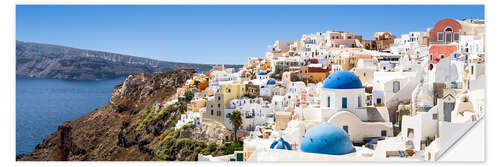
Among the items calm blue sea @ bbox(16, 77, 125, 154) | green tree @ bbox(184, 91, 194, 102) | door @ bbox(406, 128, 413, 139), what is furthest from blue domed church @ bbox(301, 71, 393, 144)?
green tree @ bbox(184, 91, 194, 102)

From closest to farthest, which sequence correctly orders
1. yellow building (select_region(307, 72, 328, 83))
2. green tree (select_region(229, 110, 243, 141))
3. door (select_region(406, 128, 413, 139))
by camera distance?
1. door (select_region(406, 128, 413, 139))
2. green tree (select_region(229, 110, 243, 141))
3. yellow building (select_region(307, 72, 328, 83))

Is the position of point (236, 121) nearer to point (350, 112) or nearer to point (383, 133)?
point (350, 112)

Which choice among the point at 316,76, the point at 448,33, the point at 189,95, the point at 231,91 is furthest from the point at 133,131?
the point at 448,33

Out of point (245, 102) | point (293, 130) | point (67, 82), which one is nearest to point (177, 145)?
Answer: point (245, 102)

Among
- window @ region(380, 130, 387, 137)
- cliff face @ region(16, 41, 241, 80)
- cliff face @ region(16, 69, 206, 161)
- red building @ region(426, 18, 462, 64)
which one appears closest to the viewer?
window @ region(380, 130, 387, 137)

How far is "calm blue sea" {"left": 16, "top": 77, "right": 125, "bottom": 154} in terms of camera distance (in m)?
13.9

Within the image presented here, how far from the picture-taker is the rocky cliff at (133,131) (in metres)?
17.5

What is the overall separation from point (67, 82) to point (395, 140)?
14.4 meters

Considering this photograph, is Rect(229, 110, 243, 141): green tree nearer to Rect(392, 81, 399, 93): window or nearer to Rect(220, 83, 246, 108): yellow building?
Rect(220, 83, 246, 108): yellow building

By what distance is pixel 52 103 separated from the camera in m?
17.8

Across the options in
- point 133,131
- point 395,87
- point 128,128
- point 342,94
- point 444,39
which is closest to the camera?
point 342,94

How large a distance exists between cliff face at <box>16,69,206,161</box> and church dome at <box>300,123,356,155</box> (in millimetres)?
7781

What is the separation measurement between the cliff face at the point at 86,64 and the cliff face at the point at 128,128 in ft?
9.26

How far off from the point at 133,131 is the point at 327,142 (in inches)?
717
